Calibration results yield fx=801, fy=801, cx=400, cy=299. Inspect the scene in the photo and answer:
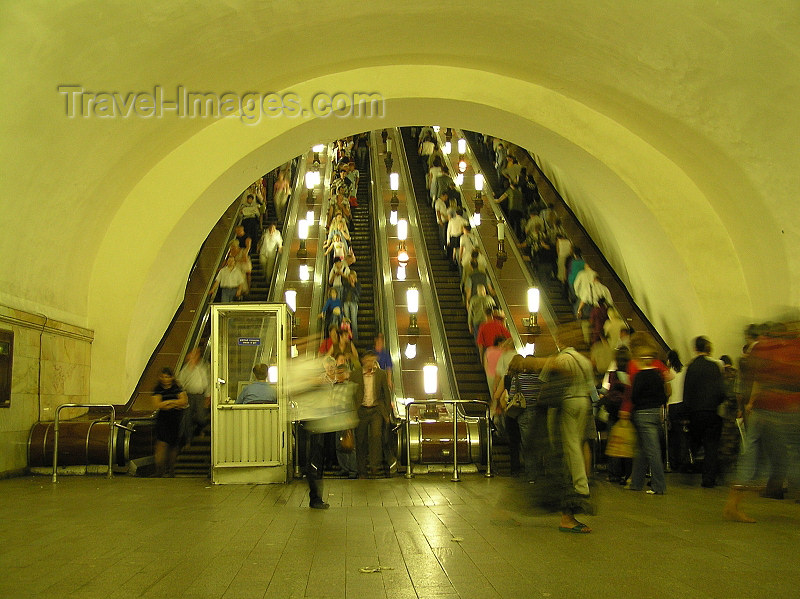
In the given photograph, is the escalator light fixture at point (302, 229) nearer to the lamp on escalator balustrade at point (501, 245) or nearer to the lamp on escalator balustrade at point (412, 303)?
Result: the lamp on escalator balustrade at point (412, 303)

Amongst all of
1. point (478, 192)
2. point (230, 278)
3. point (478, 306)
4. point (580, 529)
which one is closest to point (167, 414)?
point (230, 278)

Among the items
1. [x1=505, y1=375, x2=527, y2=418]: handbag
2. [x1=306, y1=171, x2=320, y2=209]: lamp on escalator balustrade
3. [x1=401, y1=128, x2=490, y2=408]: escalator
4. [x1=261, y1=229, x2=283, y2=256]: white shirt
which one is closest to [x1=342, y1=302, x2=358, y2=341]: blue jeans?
[x1=401, y1=128, x2=490, y2=408]: escalator

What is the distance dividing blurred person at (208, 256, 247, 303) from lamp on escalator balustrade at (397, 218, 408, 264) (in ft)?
12.4

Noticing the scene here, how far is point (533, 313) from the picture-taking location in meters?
14.8

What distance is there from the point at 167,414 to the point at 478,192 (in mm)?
12647

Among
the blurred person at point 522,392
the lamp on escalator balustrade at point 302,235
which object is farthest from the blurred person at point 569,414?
the lamp on escalator balustrade at point 302,235

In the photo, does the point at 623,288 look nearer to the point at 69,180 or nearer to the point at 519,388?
the point at 519,388

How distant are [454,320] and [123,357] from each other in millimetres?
6370

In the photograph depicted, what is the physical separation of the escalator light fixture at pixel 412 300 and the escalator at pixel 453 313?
1.61 ft

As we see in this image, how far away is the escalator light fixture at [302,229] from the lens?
1877cm

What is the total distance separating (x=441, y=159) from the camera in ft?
70.3

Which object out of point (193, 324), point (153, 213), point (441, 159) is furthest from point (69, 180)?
point (441, 159)

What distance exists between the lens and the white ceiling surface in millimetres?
7672

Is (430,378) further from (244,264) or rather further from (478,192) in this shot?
(478,192)
